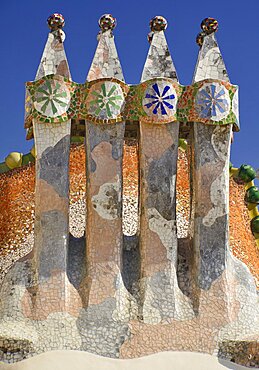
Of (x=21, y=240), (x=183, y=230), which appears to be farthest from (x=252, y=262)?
(x=21, y=240)

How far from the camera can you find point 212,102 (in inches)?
356

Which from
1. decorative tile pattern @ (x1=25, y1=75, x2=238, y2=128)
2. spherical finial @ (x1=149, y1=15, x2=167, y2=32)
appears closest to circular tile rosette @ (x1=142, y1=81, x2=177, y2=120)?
decorative tile pattern @ (x1=25, y1=75, x2=238, y2=128)

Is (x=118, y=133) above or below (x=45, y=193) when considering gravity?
above

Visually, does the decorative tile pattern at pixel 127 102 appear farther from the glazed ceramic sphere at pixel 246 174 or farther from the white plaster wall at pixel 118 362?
the glazed ceramic sphere at pixel 246 174

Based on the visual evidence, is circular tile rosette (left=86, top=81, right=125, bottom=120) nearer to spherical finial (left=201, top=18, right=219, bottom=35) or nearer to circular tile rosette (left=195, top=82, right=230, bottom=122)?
circular tile rosette (left=195, top=82, right=230, bottom=122)

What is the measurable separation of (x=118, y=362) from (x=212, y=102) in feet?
12.3

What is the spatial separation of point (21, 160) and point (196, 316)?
733 centimetres

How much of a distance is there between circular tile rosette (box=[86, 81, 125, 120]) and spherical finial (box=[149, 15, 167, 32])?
1305 mm

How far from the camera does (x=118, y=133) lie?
8883mm

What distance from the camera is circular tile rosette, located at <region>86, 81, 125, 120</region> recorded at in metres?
8.82

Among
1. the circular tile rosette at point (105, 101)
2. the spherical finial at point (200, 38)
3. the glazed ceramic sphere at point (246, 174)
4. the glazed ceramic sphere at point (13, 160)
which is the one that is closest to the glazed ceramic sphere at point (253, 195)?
the glazed ceramic sphere at point (246, 174)

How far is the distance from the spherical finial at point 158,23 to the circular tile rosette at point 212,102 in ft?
4.02

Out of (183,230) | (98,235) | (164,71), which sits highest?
(164,71)

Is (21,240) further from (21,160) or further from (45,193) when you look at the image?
(45,193)
